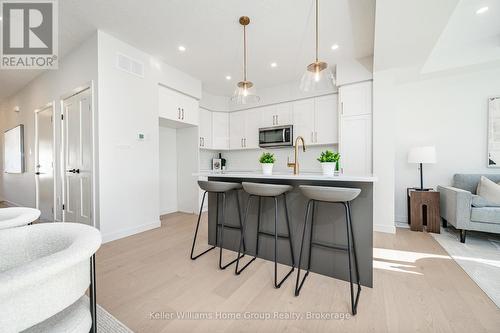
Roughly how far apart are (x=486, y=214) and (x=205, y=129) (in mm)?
4542

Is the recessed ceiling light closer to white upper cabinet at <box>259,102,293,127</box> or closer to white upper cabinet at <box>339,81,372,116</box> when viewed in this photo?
white upper cabinet at <box>339,81,372,116</box>

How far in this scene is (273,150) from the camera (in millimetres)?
4586

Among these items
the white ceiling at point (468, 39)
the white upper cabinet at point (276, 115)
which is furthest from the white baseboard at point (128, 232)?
the white ceiling at point (468, 39)

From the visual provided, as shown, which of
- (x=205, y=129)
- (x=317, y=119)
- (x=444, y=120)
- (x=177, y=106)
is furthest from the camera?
(x=205, y=129)

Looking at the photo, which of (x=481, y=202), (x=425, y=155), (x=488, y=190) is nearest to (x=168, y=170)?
(x=425, y=155)

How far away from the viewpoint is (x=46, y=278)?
511 mm

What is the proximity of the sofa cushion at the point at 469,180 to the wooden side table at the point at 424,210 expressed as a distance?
1.46 ft

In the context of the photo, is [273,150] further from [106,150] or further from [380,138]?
[106,150]

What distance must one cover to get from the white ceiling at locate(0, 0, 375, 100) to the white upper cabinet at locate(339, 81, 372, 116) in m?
0.46

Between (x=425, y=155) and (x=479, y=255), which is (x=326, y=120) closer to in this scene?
(x=425, y=155)

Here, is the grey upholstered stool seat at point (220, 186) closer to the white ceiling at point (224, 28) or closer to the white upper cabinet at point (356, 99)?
the white ceiling at point (224, 28)

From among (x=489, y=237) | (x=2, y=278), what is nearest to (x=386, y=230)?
(x=489, y=237)

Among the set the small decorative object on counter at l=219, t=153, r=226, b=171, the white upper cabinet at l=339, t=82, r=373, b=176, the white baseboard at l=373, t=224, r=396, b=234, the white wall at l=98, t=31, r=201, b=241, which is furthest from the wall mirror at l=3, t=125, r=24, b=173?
the white baseboard at l=373, t=224, r=396, b=234

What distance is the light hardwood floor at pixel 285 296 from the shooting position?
1.30 m
